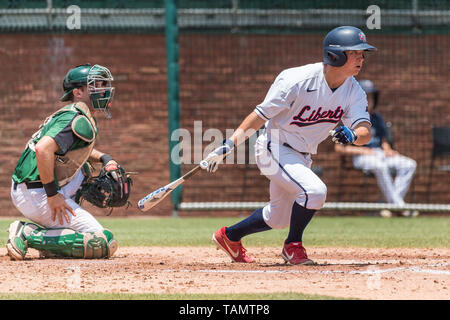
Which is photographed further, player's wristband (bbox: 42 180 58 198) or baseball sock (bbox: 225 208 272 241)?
baseball sock (bbox: 225 208 272 241)

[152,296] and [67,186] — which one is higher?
[67,186]

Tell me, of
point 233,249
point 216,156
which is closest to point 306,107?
point 216,156

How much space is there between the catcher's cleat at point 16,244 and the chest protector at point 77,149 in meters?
0.46

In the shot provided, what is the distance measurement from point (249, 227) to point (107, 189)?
1138 millimetres

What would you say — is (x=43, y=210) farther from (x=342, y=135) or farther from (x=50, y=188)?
(x=342, y=135)

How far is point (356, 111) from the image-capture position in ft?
19.0

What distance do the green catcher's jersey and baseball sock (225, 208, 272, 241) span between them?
1.28 meters

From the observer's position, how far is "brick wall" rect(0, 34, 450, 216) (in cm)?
1116

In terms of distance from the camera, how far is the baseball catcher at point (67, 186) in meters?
5.71

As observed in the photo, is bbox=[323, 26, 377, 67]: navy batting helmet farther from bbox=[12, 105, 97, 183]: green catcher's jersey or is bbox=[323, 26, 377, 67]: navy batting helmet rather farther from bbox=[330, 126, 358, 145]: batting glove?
bbox=[12, 105, 97, 183]: green catcher's jersey

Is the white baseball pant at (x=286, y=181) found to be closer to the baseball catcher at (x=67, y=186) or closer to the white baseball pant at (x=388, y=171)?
the baseball catcher at (x=67, y=186)

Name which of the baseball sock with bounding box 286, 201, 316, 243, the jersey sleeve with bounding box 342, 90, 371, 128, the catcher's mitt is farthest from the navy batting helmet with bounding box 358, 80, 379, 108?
the baseball sock with bounding box 286, 201, 316, 243
